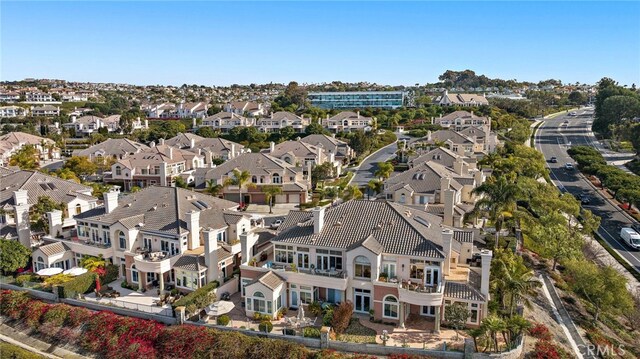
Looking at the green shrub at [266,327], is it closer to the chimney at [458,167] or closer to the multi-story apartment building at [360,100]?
the chimney at [458,167]

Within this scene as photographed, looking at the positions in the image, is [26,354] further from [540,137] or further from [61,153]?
[540,137]

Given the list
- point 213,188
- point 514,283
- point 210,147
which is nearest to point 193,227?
point 213,188

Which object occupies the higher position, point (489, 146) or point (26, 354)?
point (489, 146)

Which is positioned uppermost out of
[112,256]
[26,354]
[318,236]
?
[318,236]

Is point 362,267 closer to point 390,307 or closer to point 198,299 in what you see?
point 390,307

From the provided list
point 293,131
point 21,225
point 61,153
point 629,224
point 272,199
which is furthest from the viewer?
point 293,131

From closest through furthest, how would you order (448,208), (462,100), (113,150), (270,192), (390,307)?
(390,307), (448,208), (270,192), (113,150), (462,100)

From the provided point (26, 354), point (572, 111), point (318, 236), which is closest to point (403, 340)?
point (318, 236)

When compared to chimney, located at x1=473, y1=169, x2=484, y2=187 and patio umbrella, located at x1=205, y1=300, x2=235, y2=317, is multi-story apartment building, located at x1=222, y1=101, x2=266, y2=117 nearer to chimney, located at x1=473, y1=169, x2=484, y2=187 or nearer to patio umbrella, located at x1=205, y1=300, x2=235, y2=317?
chimney, located at x1=473, y1=169, x2=484, y2=187

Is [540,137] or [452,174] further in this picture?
[540,137]
